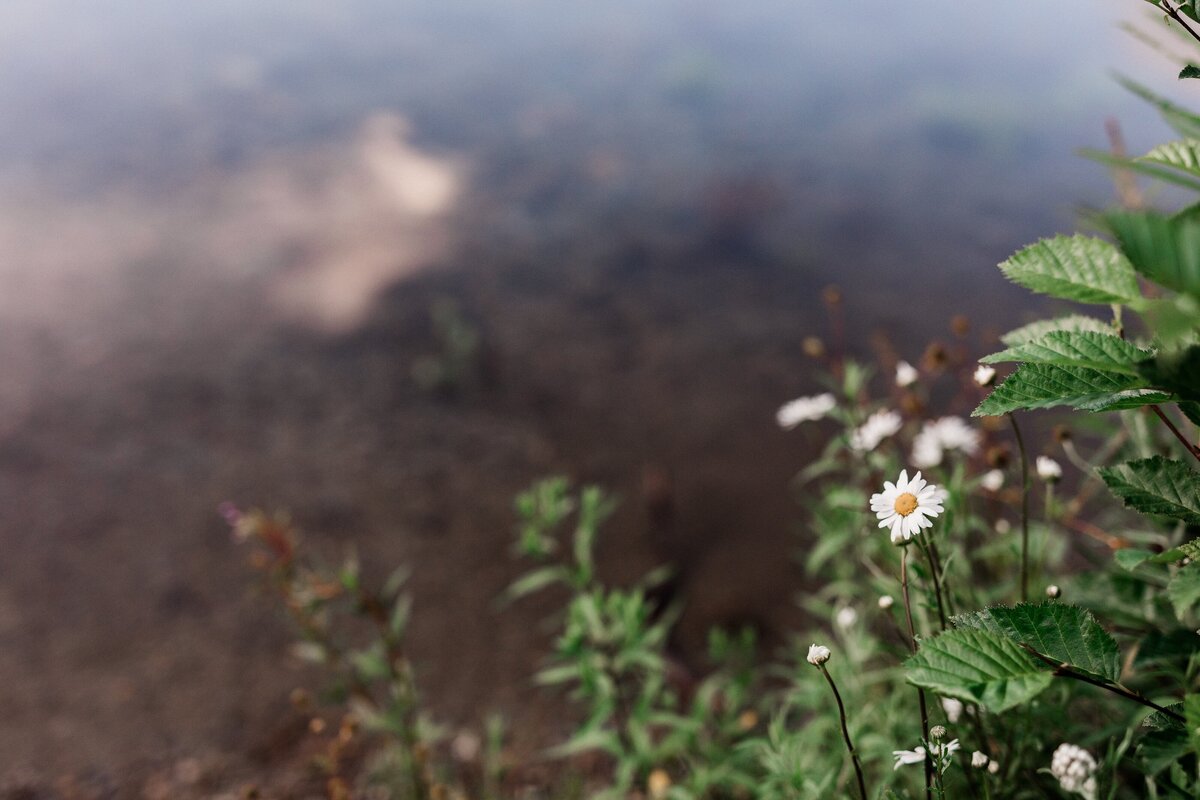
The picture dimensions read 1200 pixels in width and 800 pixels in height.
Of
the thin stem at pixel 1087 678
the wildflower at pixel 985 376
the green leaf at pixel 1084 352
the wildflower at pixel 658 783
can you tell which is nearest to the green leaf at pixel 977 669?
the thin stem at pixel 1087 678

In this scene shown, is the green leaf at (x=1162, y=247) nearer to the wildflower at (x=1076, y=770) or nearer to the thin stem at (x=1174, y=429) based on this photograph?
the thin stem at (x=1174, y=429)

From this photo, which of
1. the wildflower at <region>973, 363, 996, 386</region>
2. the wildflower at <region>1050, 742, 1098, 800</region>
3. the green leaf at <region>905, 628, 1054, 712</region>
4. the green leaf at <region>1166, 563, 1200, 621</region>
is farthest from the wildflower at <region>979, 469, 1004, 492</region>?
the green leaf at <region>905, 628, 1054, 712</region>

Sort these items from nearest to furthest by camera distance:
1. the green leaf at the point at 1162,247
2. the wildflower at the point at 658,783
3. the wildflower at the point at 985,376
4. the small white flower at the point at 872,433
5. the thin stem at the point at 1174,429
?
the green leaf at the point at 1162,247 → the thin stem at the point at 1174,429 → the wildflower at the point at 985,376 → the small white flower at the point at 872,433 → the wildflower at the point at 658,783

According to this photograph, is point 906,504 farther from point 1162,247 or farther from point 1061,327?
point 1162,247

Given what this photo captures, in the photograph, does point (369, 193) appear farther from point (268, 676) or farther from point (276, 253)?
point (268, 676)

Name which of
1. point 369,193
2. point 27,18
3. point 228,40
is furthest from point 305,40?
point 369,193

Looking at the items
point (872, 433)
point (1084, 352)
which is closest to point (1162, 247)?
point (1084, 352)
